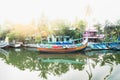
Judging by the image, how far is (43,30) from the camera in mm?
4215

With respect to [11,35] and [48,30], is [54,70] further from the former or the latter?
[11,35]

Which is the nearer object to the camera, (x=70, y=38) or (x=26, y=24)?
(x=26, y=24)

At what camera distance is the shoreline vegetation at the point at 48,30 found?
13.3ft

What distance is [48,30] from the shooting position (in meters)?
4.16

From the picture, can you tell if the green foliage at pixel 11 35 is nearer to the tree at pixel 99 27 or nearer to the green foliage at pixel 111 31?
the tree at pixel 99 27

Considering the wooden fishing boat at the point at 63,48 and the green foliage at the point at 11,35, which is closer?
the green foliage at the point at 11,35

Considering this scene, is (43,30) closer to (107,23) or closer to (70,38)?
(70,38)

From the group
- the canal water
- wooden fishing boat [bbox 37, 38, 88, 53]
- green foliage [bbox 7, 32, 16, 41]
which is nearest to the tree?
wooden fishing boat [bbox 37, 38, 88, 53]

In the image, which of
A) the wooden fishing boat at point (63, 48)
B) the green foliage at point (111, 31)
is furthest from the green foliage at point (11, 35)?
the green foliage at point (111, 31)

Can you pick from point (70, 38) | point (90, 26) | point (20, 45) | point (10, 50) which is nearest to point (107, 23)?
point (90, 26)

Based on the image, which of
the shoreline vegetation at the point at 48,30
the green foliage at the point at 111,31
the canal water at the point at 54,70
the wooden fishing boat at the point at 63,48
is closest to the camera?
the canal water at the point at 54,70

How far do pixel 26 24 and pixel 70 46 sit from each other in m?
0.95

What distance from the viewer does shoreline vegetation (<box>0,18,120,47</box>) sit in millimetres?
4059

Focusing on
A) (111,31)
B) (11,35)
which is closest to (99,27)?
(111,31)
